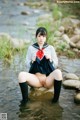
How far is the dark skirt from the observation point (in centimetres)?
497

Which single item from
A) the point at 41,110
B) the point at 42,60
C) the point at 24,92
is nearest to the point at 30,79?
the point at 24,92

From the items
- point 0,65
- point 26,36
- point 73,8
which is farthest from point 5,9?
point 0,65

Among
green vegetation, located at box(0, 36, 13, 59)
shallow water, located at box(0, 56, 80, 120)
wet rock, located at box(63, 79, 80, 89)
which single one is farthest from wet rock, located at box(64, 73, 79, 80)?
green vegetation, located at box(0, 36, 13, 59)

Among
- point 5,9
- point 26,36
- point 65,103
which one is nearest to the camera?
point 65,103

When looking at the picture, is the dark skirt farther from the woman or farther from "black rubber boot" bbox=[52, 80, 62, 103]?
"black rubber boot" bbox=[52, 80, 62, 103]

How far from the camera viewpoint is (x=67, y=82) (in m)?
5.63

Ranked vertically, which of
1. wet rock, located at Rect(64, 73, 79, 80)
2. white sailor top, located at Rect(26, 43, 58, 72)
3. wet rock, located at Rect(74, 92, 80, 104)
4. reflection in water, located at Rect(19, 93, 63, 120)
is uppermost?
white sailor top, located at Rect(26, 43, 58, 72)

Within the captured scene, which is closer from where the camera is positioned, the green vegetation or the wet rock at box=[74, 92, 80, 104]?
the wet rock at box=[74, 92, 80, 104]

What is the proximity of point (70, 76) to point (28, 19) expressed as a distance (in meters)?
7.75

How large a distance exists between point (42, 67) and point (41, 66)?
0.08 feet

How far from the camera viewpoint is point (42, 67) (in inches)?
198

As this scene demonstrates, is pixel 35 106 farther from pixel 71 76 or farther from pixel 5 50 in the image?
pixel 5 50

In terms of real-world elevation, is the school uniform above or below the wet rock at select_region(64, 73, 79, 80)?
above

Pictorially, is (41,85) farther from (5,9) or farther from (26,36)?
(5,9)
